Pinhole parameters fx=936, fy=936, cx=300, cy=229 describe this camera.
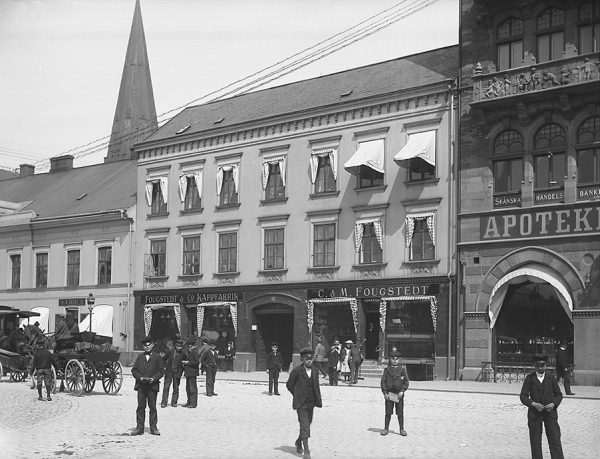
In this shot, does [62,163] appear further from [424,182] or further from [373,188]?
[424,182]

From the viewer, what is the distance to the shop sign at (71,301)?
170 ft

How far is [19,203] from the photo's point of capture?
200 feet

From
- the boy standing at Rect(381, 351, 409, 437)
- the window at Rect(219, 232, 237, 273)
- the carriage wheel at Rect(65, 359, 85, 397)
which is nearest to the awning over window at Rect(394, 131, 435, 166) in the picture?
the window at Rect(219, 232, 237, 273)

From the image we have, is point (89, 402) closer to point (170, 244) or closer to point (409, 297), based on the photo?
point (409, 297)

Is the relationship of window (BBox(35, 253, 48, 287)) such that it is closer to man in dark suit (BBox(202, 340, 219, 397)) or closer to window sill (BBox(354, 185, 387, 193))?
window sill (BBox(354, 185, 387, 193))

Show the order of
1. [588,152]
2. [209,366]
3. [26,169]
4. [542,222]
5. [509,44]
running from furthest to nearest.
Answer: [26,169]
[509,44]
[542,222]
[588,152]
[209,366]

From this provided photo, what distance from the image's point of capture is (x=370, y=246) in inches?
1604

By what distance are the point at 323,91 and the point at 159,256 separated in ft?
40.3

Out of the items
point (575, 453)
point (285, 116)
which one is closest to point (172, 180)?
point (285, 116)

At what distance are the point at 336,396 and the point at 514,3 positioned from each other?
684 inches

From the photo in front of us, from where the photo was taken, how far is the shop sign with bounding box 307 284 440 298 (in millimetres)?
38406

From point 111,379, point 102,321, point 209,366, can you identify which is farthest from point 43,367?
point 102,321

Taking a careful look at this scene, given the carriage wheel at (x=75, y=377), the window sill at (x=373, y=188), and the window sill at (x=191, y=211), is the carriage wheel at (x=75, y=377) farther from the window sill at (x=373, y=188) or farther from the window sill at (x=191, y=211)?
the window sill at (x=191, y=211)

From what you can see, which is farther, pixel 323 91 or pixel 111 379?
pixel 323 91
